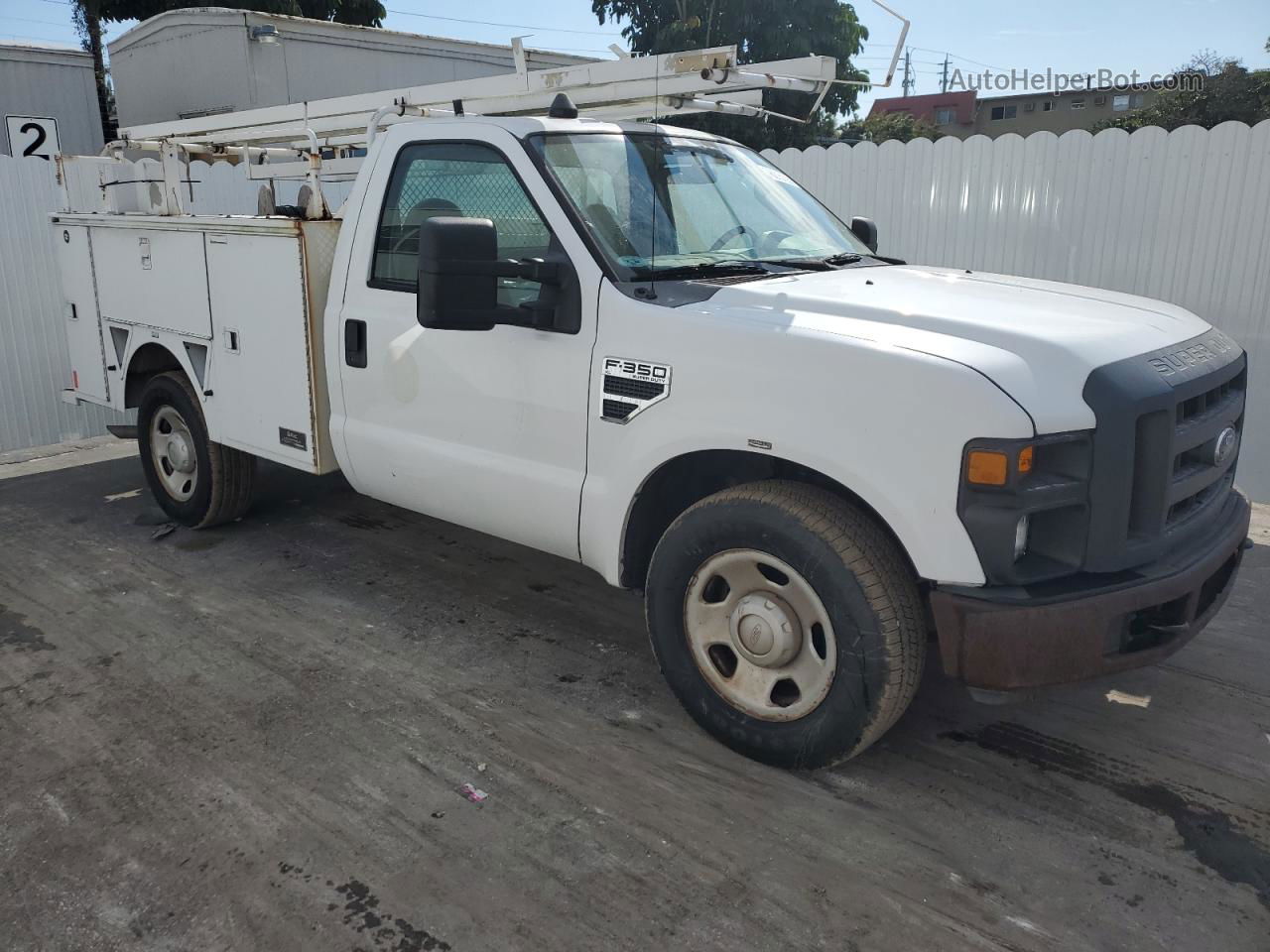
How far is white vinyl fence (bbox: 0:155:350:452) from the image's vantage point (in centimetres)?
809

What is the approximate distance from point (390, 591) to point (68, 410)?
530cm

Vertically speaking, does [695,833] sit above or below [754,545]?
below

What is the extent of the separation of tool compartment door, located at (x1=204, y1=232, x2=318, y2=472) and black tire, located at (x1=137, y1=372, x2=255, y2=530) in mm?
298

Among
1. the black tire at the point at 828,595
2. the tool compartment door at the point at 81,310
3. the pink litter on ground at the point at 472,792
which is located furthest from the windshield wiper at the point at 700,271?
the tool compartment door at the point at 81,310

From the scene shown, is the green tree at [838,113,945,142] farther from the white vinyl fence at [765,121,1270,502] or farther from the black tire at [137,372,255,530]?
the black tire at [137,372,255,530]

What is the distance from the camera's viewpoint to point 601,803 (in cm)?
312

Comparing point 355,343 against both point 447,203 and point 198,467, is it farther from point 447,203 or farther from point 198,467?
point 198,467

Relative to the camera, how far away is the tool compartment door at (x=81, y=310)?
6035 mm

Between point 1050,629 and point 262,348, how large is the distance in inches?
147

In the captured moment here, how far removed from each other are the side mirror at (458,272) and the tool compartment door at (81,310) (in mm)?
3729

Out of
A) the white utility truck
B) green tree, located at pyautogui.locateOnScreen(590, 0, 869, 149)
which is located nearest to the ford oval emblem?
the white utility truck

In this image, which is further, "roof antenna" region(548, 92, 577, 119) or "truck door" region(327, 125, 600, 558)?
"roof antenna" region(548, 92, 577, 119)

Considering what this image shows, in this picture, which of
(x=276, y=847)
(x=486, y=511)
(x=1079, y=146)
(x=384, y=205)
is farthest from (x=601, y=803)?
(x=1079, y=146)

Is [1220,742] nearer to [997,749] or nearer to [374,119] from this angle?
[997,749]
